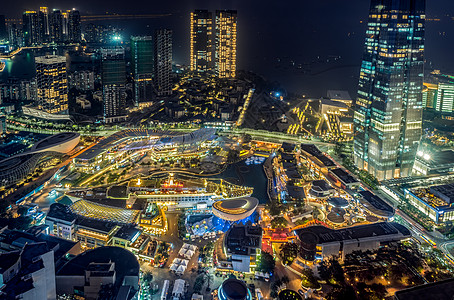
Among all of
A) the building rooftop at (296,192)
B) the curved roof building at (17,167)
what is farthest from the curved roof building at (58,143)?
the building rooftop at (296,192)

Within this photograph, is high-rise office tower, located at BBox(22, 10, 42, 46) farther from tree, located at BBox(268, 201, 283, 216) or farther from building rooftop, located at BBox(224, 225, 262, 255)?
building rooftop, located at BBox(224, 225, 262, 255)

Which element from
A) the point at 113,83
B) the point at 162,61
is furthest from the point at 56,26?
the point at 113,83

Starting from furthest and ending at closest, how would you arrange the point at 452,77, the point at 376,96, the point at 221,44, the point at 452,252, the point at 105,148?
the point at 221,44 → the point at 452,77 → the point at 105,148 → the point at 376,96 → the point at 452,252

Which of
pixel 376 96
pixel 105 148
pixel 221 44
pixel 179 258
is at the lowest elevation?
pixel 179 258

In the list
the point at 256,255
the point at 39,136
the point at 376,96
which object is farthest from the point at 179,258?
the point at 39,136

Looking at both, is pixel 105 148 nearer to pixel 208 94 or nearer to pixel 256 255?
pixel 256 255
